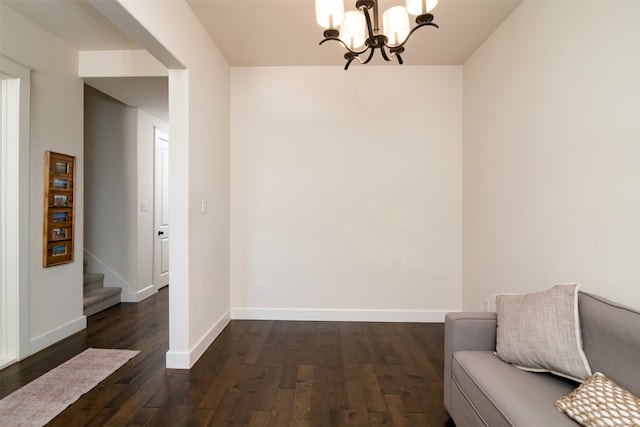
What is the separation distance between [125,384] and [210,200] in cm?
154

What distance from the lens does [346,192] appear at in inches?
129

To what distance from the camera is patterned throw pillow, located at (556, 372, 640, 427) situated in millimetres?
997

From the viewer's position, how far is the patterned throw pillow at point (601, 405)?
1.00 m

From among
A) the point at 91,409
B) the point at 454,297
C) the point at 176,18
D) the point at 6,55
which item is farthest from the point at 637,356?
the point at 6,55

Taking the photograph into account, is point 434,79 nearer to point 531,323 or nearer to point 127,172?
point 531,323

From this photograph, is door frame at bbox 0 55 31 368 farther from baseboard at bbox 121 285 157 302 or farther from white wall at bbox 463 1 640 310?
white wall at bbox 463 1 640 310

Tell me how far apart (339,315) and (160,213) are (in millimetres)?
3218

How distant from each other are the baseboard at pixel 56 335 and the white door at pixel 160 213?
142 centimetres

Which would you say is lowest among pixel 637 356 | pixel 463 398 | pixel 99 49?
pixel 463 398

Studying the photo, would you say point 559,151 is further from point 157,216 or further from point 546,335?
point 157,216

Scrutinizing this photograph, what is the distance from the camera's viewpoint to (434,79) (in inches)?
128

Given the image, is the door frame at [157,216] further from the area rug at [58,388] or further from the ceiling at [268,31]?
the area rug at [58,388]

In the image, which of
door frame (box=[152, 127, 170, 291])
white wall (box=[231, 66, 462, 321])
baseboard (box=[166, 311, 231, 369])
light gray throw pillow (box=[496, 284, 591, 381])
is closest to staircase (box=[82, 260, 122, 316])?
door frame (box=[152, 127, 170, 291])

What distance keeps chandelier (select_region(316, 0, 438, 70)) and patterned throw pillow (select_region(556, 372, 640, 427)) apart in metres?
1.76
